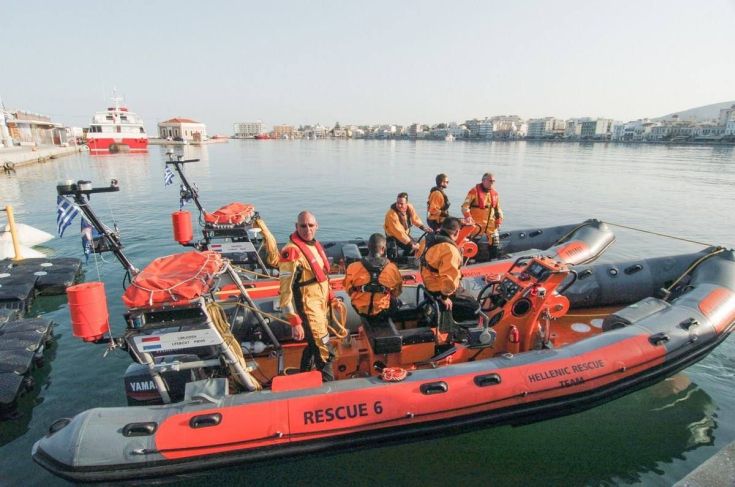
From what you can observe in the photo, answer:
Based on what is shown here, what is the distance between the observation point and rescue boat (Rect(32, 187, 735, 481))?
9.59 ft

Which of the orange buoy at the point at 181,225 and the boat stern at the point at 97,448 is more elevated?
the orange buoy at the point at 181,225

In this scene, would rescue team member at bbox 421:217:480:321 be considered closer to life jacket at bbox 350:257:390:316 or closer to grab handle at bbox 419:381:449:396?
life jacket at bbox 350:257:390:316

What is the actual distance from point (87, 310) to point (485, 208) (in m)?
6.10

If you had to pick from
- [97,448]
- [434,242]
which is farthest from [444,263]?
[97,448]

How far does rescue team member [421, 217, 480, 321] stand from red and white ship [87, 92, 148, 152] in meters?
56.6

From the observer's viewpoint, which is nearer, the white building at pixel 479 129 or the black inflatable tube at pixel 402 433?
the black inflatable tube at pixel 402 433

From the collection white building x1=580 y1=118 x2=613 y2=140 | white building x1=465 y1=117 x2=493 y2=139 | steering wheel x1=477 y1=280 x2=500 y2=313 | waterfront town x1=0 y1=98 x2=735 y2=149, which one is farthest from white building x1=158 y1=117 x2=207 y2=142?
white building x1=580 y1=118 x2=613 y2=140

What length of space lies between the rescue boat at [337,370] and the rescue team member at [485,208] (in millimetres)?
2771

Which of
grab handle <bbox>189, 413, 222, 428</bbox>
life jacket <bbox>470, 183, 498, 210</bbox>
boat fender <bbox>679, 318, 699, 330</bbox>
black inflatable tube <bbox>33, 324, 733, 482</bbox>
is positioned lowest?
black inflatable tube <bbox>33, 324, 733, 482</bbox>

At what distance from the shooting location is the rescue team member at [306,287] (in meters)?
3.27

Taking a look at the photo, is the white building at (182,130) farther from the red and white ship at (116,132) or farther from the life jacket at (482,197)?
the life jacket at (482,197)

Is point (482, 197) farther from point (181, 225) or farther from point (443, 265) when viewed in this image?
point (181, 225)

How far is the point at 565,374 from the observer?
359cm

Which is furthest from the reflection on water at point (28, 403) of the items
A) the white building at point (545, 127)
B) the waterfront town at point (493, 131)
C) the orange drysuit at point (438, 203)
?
the white building at point (545, 127)
